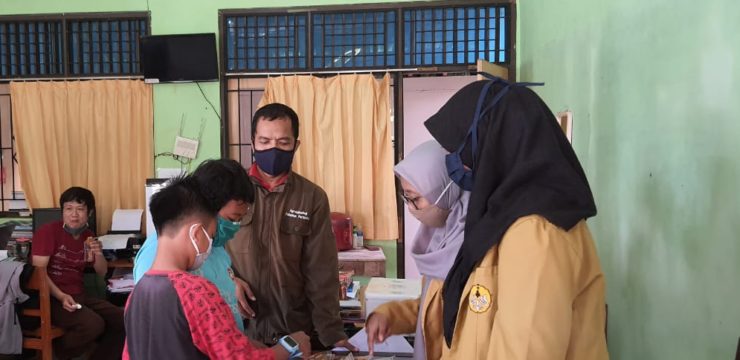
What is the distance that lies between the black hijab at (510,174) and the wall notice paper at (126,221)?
3497 millimetres

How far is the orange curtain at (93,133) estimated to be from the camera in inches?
162

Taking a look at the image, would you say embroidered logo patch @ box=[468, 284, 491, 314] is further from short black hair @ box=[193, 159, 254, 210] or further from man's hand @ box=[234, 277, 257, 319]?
man's hand @ box=[234, 277, 257, 319]

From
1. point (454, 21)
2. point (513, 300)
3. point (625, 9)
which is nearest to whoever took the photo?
point (513, 300)

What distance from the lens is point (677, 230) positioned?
4.55ft

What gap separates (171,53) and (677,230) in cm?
374

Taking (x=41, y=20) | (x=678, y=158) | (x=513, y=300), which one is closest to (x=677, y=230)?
(x=678, y=158)

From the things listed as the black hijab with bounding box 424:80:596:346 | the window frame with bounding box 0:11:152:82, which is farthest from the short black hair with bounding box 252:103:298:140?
the window frame with bounding box 0:11:152:82

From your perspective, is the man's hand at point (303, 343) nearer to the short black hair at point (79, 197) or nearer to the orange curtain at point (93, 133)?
the short black hair at point (79, 197)

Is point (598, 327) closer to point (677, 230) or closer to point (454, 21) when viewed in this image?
point (677, 230)

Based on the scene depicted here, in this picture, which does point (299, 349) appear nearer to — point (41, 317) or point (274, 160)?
point (274, 160)

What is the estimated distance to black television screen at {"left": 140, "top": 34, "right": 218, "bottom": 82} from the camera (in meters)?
3.99

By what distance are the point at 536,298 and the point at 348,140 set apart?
126 inches

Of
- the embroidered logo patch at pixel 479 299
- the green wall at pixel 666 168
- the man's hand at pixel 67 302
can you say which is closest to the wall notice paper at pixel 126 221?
the man's hand at pixel 67 302

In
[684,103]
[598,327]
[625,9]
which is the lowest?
[598,327]
